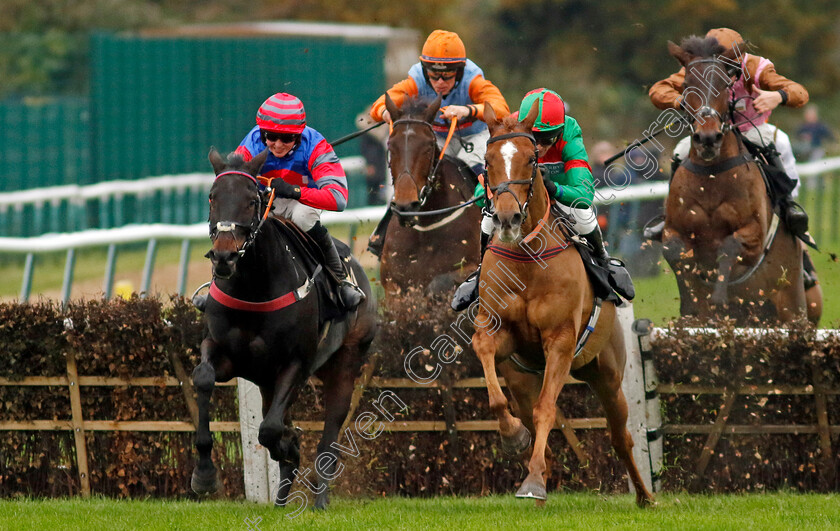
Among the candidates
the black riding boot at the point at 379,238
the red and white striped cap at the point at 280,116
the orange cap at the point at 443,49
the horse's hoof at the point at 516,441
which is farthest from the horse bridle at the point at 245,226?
the orange cap at the point at 443,49

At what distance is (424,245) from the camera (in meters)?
8.58

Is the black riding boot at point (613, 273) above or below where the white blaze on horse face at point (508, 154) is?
below

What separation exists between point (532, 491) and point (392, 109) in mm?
3384

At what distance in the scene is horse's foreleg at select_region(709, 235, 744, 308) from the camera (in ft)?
28.2

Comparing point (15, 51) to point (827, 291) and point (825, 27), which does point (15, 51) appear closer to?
point (827, 291)

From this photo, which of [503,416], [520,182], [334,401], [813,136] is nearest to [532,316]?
[503,416]

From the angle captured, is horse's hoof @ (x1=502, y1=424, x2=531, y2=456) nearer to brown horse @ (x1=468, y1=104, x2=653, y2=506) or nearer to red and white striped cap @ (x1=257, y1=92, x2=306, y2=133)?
brown horse @ (x1=468, y1=104, x2=653, y2=506)

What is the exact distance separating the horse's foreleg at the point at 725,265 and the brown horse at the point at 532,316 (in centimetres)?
171

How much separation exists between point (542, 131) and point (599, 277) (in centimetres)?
84

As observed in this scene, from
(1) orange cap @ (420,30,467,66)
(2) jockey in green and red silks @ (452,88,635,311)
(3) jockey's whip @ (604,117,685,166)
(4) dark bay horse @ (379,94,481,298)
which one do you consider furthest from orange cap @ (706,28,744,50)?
(2) jockey in green and red silks @ (452,88,635,311)

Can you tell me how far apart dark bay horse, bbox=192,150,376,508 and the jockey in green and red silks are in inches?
32.7

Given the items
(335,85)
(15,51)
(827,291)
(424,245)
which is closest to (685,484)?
(424,245)

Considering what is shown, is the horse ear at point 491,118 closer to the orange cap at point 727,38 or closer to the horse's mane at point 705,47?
the horse's mane at point 705,47

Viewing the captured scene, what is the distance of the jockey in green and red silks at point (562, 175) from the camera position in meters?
6.66
